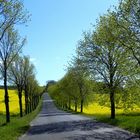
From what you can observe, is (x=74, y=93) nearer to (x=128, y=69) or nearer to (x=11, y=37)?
(x=11, y=37)

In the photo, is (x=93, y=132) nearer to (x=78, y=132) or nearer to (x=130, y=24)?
(x=78, y=132)

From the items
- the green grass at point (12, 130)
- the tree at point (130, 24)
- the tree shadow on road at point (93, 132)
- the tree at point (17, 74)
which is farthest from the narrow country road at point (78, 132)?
the tree at point (17, 74)

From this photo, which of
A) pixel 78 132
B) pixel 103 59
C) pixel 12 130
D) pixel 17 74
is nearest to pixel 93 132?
pixel 78 132

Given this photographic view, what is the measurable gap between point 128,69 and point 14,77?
37.3 meters

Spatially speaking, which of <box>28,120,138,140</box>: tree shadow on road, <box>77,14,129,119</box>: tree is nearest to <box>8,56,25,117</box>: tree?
<box>77,14,129,119</box>: tree

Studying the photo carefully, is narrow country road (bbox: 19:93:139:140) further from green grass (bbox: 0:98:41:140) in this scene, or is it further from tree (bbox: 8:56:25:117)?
tree (bbox: 8:56:25:117)

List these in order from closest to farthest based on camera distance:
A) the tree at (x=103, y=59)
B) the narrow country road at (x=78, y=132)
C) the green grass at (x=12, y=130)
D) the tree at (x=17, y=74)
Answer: the narrow country road at (x=78, y=132) → the green grass at (x=12, y=130) → the tree at (x=103, y=59) → the tree at (x=17, y=74)

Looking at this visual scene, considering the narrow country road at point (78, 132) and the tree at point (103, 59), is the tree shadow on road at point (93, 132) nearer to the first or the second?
the narrow country road at point (78, 132)

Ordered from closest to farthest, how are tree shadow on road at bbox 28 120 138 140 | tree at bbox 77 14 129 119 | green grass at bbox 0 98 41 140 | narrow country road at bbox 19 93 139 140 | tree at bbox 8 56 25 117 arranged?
tree shadow on road at bbox 28 120 138 140
narrow country road at bbox 19 93 139 140
green grass at bbox 0 98 41 140
tree at bbox 77 14 129 119
tree at bbox 8 56 25 117

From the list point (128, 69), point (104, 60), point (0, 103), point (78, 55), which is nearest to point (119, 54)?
point (104, 60)

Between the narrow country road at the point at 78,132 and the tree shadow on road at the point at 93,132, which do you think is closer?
the tree shadow on road at the point at 93,132

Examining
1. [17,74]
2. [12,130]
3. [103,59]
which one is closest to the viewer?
[12,130]

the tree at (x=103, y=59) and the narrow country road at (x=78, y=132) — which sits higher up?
the tree at (x=103, y=59)

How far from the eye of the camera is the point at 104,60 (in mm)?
43844
